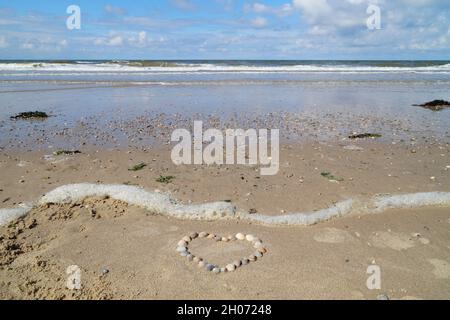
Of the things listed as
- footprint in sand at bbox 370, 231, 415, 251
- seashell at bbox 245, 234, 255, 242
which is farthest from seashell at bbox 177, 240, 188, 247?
footprint in sand at bbox 370, 231, 415, 251

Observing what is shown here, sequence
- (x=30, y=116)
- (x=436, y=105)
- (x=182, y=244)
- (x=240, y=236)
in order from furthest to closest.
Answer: (x=436, y=105) < (x=30, y=116) < (x=240, y=236) < (x=182, y=244)

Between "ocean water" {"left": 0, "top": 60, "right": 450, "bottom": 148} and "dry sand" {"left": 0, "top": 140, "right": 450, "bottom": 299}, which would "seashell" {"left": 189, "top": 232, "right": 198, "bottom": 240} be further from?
"ocean water" {"left": 0, "top": 60, "right": 450, "bottom": 148}

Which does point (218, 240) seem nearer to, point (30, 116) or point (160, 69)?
point (30, 116)

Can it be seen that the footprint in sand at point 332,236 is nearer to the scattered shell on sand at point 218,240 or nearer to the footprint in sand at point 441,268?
the scattered shell on sand at point 218,240

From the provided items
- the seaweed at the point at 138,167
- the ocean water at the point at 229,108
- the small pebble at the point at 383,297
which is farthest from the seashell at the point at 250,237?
the ocean water at the point at 229,108

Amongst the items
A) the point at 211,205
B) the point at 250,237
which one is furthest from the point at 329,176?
the point at 250,237
